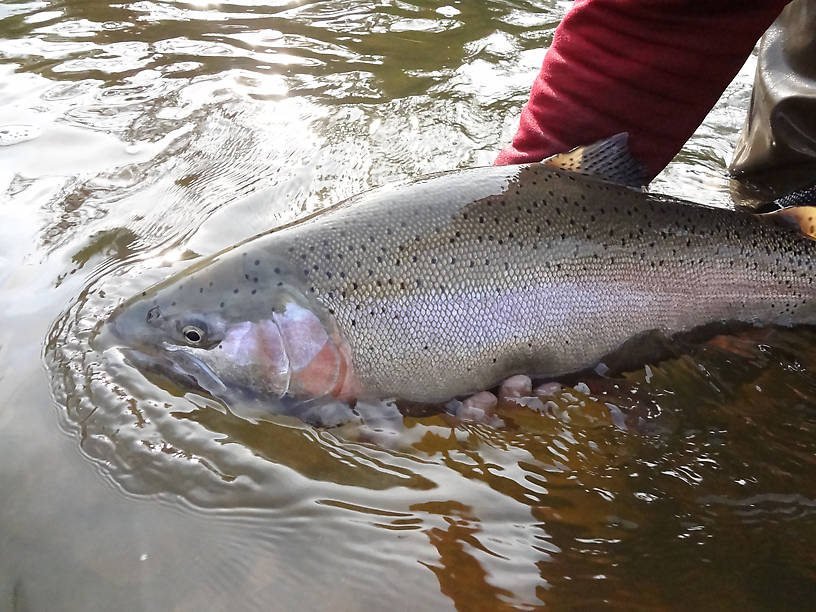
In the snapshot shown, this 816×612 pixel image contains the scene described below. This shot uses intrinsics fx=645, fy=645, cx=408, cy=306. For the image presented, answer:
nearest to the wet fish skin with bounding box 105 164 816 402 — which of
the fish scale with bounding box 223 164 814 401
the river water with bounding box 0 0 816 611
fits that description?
the fish scale with bounding box 223 164 814 401

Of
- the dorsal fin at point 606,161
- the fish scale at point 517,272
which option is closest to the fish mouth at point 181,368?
the fish scale at point 517,272

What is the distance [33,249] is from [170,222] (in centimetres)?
60

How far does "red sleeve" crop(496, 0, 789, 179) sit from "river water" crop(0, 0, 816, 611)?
2.97 feet

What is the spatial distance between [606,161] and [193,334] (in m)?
1.57

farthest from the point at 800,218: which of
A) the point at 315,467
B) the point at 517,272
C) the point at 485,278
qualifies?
the point at 315,467

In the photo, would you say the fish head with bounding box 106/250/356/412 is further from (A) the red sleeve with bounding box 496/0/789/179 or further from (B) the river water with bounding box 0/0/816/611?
(A) the red sleeve with bounding box 496/0/789/179

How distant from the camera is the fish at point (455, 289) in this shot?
2072mm

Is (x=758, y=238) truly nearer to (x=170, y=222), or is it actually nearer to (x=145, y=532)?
(x=145, y=532)

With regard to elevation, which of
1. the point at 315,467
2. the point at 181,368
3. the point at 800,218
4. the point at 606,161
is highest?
the point at 606,161

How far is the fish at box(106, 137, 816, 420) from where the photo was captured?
2.07m

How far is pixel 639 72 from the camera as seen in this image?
239 centimetres

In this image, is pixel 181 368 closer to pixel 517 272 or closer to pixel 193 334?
pixel 193 334

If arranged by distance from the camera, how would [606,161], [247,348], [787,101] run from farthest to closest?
[787,101], [606,161], [247,348]

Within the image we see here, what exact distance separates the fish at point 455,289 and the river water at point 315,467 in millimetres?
210
